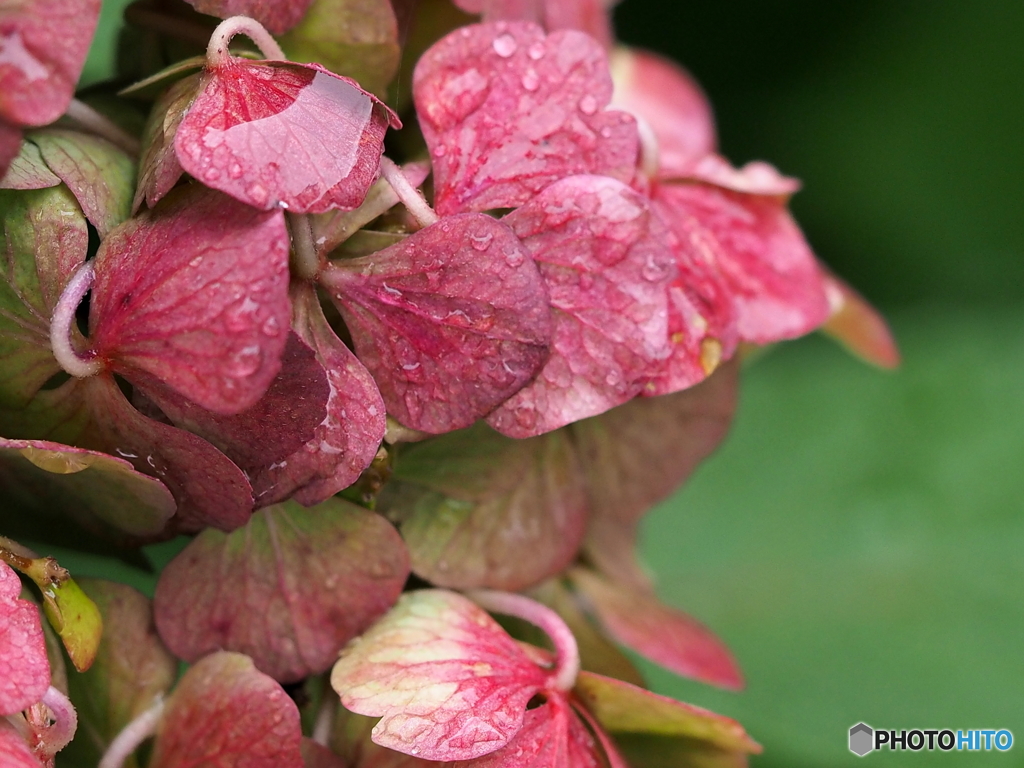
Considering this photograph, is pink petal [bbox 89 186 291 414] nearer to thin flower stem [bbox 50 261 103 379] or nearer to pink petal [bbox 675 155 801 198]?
thin flower stem [bbox 50 261 103 379]

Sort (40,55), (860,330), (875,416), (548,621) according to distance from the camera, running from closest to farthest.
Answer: (40,55) < (548,621) < (860,330) < (875,416)

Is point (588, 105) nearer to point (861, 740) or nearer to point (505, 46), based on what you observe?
point (505, 46)

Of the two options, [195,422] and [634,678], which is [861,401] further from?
[195,422]

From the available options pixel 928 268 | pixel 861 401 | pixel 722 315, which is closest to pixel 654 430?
pixel 722 315

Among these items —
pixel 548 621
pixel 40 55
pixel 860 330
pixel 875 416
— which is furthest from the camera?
pixel 875 416

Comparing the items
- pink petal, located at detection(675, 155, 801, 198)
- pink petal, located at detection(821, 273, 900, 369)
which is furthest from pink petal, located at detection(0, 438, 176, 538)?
pink petal, located at detection(821, 273, 900, 369)

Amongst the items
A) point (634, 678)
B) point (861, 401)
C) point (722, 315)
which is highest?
point (722, 315)

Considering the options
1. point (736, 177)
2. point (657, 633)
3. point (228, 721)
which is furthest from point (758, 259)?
point (228, 721)

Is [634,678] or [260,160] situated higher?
[260,160]
